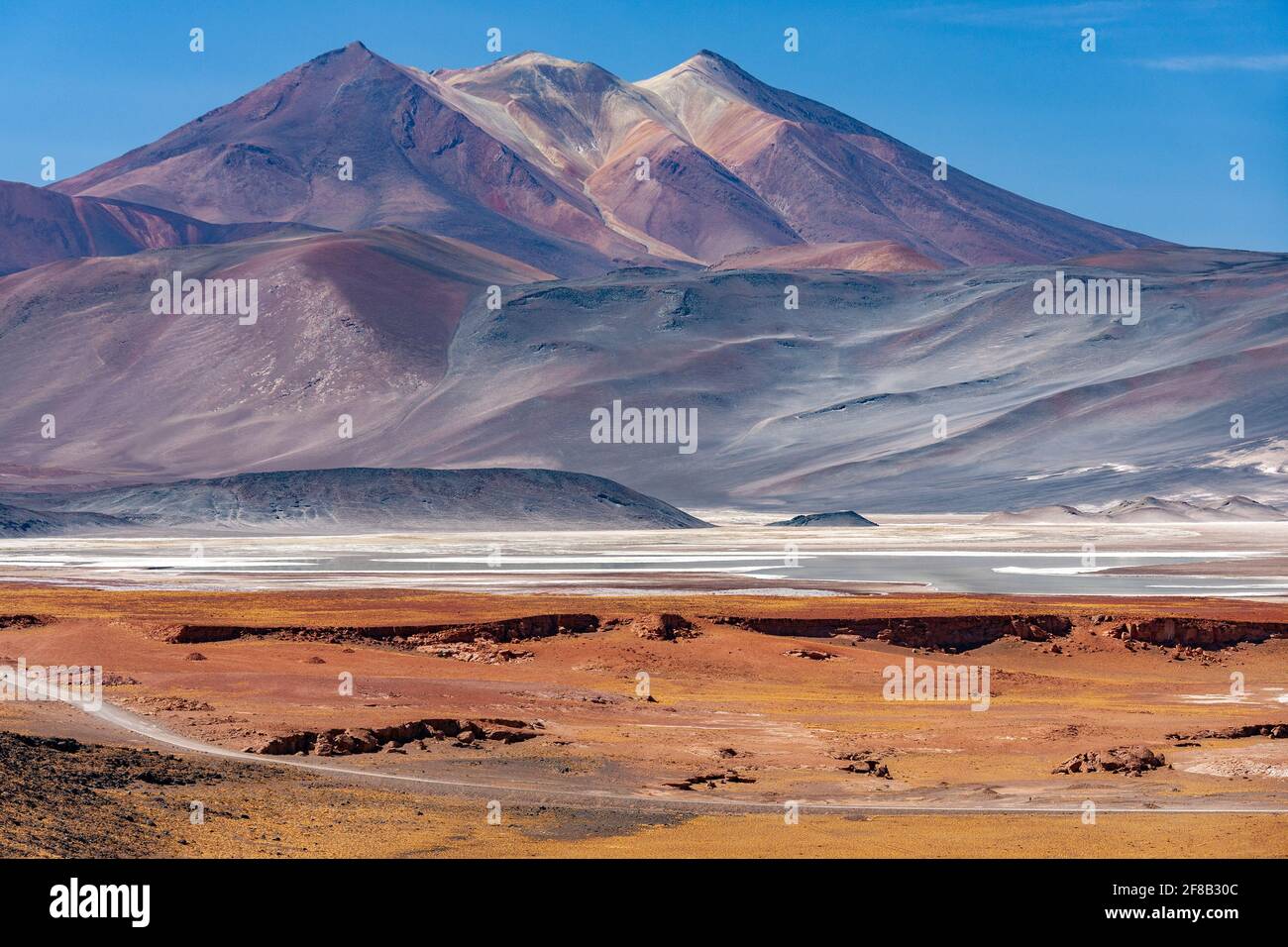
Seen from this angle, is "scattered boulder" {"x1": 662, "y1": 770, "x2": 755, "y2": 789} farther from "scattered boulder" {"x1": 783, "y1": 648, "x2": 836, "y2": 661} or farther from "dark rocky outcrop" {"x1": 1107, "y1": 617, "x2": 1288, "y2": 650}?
"dark rocky outcrop" {"x1": 1107, "y1": 617, "x2": 1288, "y2": 650}

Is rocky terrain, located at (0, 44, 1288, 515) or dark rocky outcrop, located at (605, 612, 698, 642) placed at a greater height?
rocky terrain, located at (0, 44, 1288, 515)


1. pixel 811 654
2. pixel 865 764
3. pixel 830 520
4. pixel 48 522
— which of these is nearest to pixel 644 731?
pixel 865 764

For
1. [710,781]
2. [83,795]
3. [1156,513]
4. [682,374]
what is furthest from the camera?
[682,374]

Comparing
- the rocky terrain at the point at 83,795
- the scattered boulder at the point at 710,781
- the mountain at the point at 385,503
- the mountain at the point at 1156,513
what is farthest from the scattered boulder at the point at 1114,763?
the mountain at the point at 1156,513

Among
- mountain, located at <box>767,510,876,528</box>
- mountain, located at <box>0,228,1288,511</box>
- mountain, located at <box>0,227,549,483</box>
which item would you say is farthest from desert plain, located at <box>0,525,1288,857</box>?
mountain, located at <box>0,227,549,483</box>

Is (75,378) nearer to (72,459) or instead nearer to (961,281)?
(72,459)

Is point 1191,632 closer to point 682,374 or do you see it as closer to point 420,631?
point 420,631

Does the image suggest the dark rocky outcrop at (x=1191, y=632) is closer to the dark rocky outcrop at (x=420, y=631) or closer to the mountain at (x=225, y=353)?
the dark rocky outcrop at (x=420, y=631)

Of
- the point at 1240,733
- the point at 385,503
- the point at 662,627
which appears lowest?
the point at 1240,733
